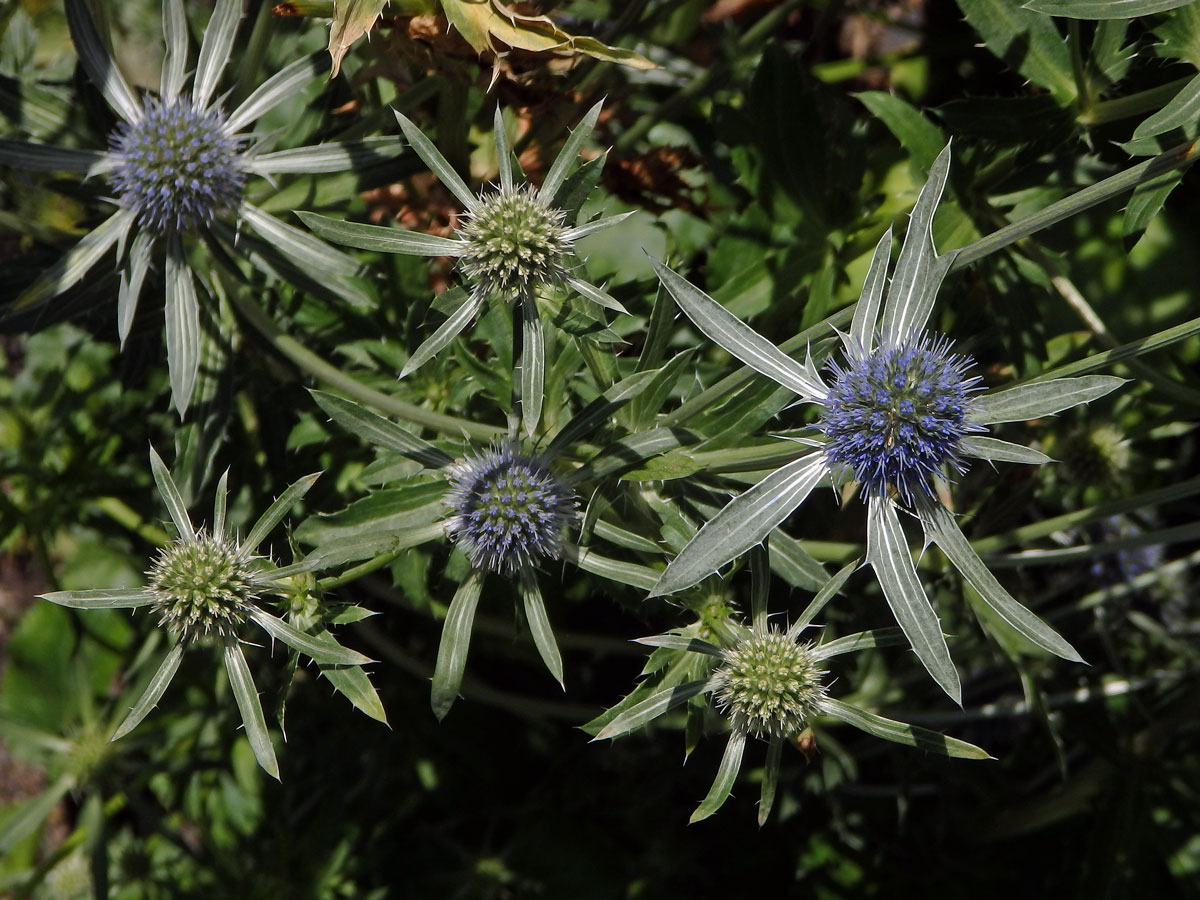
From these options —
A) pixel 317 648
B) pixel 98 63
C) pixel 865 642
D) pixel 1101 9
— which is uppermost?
pixel 1101 9

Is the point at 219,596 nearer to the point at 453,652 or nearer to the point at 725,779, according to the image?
the point at 453,652

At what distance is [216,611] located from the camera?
149 centimetres

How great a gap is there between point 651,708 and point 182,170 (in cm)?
126

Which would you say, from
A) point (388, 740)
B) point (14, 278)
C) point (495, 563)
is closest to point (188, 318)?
point (14, 278)

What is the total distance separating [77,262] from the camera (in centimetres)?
176

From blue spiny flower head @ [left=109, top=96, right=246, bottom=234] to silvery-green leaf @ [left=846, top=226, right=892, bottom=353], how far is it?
1.17 metres

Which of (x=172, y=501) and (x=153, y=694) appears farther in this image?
(x=172, y=501)

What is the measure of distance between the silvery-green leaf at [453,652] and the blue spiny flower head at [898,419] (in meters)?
0.61

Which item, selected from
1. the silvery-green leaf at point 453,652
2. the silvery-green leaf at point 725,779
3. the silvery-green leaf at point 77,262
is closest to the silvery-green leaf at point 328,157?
the silvery-green leaf at point 77,262

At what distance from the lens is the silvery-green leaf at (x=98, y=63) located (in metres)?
1.75

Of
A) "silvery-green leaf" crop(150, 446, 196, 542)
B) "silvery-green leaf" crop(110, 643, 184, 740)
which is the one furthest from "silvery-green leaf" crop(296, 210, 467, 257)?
"silvery-green leaf" crop(110, 643, 184, 740)

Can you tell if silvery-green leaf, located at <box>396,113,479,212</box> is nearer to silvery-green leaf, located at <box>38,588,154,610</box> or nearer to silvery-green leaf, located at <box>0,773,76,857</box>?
silvery-green leaf, located at <box>38,588,154,610</box>

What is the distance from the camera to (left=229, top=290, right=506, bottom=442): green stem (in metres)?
1.59

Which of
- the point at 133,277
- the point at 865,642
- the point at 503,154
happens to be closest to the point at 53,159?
the point at 133,277
